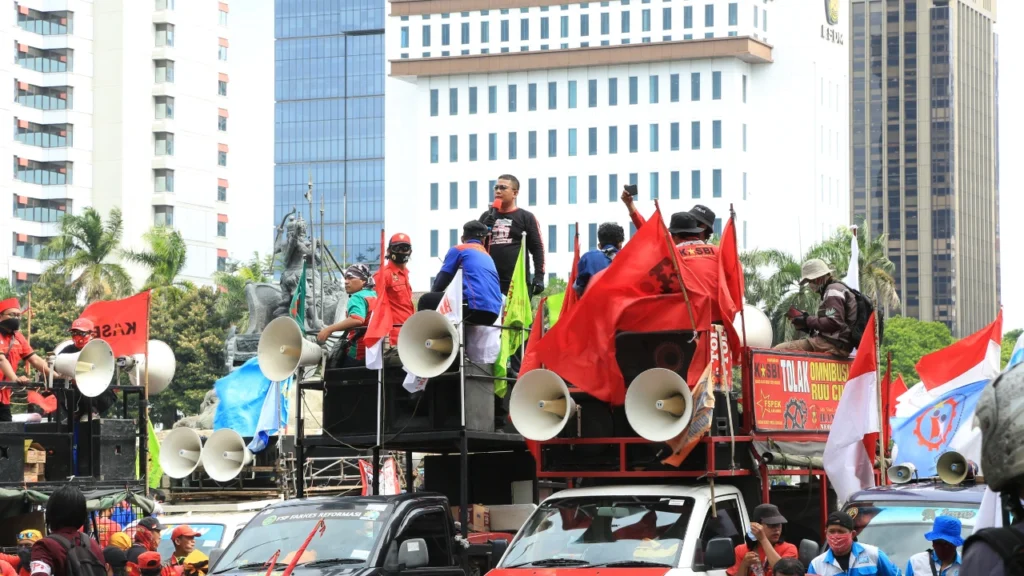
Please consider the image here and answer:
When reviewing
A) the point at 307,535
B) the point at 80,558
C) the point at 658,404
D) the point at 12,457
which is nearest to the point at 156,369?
the point at 12,457

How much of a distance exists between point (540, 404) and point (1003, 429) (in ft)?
27.3

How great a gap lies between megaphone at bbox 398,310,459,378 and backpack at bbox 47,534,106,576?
487cm

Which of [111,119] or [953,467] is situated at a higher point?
[111,119]

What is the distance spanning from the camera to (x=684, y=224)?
43.4 ft

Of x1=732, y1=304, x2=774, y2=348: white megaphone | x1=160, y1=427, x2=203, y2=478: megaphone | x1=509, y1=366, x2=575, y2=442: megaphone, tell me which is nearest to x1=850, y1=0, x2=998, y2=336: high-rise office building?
x1=732, y1=304, x2=774, y2=348: white megaphone

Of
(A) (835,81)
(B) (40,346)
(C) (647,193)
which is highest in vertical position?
(A) (835,81)

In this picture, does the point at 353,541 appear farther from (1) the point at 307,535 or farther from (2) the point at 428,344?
(2) the point at 428,344

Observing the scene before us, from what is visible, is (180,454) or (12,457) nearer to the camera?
(12,457)

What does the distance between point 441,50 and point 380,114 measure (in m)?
51.8

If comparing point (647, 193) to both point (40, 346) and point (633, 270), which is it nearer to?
point (40, 346)

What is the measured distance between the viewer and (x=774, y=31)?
368 feet

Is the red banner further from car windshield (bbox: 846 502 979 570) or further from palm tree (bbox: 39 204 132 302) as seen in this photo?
palm tree (bbox: 39 204 132 302)

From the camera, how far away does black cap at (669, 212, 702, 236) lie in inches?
520

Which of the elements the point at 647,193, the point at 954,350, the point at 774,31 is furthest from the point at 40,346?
the point at 954,350
